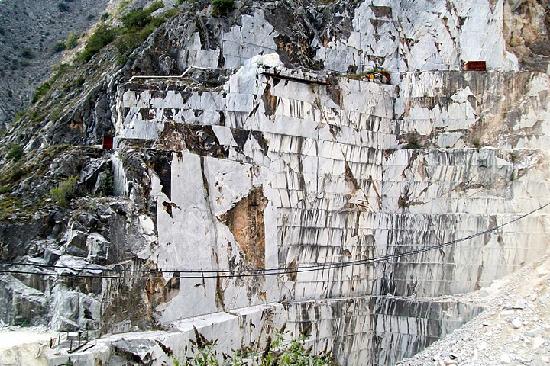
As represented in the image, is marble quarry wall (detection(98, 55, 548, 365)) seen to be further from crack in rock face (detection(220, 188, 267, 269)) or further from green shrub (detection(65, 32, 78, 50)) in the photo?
green shrub (detection(65, 32, 78, 50))

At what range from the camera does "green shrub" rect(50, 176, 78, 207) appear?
13852mm

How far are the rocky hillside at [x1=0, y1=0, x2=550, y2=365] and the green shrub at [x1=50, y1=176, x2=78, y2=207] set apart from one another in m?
0.05

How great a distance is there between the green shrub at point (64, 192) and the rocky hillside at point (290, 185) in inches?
2.0

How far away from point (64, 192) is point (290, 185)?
6527mm

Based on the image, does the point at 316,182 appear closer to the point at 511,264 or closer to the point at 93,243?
the point at 511,264

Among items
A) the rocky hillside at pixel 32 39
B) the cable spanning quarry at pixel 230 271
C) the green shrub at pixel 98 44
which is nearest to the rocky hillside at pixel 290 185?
the cable spanning quarry at pixel 230 271

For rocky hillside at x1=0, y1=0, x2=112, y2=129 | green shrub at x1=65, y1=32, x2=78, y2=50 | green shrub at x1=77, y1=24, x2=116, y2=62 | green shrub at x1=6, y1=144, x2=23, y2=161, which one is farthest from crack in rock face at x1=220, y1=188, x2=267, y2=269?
green shrub at x1=65, y1=32, x2=78, y2=50

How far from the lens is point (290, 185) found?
60.3ft

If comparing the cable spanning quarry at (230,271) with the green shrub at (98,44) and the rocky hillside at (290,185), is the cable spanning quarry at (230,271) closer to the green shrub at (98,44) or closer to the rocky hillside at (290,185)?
the rocky hillside at (290,185)

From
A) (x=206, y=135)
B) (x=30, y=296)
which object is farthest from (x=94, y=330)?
(x=206, y=135)

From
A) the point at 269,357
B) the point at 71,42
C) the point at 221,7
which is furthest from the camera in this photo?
the point at 71,42

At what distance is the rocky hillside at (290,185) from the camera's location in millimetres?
13156

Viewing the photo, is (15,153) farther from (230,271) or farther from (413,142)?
(413,142)

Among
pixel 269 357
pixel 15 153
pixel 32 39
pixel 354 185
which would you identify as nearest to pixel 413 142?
pixel 354 185
